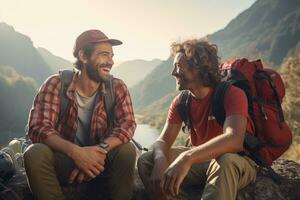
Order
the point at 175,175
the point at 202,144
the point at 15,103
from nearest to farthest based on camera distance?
1. the point at 175,175
2. the point at 202,144
3. the point at 15,103

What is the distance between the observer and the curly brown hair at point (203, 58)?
13.9ft

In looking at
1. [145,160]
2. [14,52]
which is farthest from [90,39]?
[14,52]

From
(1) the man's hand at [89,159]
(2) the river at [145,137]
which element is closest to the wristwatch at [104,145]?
(1) the man's hand at [89,159]

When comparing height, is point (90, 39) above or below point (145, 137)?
above

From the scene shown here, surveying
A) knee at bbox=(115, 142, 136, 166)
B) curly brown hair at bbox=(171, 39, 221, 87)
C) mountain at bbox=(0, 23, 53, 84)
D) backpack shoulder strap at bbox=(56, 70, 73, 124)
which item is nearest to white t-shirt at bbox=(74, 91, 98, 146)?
backpack shoulder strap at bbox=(56, 70, 73, 124)

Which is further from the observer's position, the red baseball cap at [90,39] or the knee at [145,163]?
the red baseball cap at [90,39]

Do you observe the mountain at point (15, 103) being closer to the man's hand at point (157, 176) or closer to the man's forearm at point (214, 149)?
the man's hand at point (157, 176)

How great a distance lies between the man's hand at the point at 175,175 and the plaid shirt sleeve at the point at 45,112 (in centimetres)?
137

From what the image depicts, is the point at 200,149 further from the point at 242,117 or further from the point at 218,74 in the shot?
the point at 218,74

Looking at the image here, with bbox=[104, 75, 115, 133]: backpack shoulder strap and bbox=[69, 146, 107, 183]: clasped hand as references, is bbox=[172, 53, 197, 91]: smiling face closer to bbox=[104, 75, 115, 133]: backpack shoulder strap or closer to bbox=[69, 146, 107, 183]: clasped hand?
bbox=[104, 75, 115, 133]: backpack shoulder strap

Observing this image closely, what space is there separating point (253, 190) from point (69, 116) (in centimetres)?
230

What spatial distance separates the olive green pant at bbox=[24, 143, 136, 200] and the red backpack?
0.89 m

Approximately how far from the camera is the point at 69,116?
4.32m

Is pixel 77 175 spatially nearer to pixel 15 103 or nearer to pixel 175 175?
pixel 175 175
